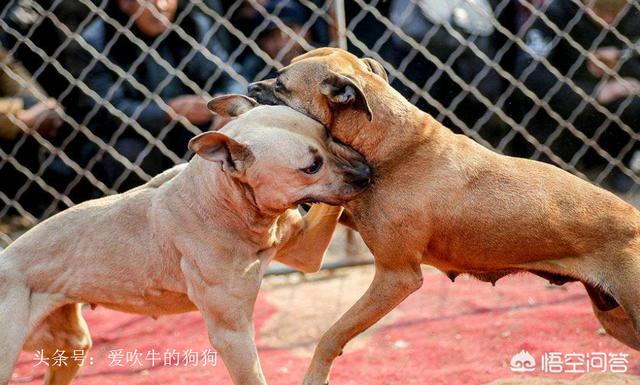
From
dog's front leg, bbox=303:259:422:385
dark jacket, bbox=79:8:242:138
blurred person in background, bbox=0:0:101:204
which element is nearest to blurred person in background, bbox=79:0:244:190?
dark jacket, bbox=79:8:242:138

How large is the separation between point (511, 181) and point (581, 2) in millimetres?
3199

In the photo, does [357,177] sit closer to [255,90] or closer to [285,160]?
[285,160]

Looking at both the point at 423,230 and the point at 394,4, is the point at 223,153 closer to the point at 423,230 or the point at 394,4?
the point at 423,230

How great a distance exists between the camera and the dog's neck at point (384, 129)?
14.9 ft

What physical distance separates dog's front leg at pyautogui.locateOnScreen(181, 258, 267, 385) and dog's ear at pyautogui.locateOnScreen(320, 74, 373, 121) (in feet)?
2.52

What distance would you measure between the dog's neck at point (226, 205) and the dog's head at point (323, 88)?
0.37m

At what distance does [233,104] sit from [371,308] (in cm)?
103

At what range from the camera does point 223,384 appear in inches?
218

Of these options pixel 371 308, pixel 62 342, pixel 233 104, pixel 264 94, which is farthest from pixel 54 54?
pixel 371 308

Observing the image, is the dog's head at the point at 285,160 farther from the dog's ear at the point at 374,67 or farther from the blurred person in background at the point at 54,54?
the blurred person in background at the point at 54,54

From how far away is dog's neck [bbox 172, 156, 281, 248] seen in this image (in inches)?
177

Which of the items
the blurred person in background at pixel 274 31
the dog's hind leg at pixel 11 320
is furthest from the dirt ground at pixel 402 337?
the blurred person in background at pixel 274 31

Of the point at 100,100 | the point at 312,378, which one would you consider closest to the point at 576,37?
the point at 100,100

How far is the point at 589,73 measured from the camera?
307 inches
